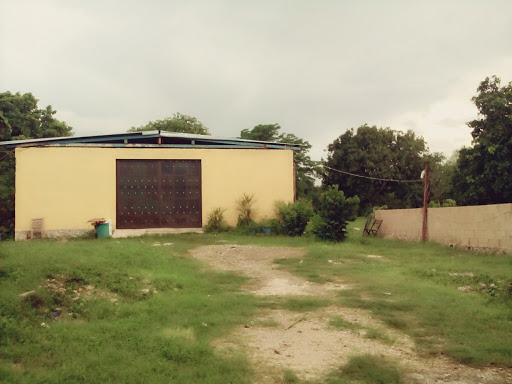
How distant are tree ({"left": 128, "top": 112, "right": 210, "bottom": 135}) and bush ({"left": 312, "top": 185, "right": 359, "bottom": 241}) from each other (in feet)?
86.8

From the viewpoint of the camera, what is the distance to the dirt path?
3936 millimetres

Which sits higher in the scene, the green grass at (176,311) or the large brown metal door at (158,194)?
the large brown metal door at (158,194)

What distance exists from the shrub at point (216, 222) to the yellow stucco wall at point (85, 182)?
0.24 metres

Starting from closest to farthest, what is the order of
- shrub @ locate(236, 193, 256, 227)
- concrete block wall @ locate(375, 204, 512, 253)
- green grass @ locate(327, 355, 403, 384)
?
green grass @ locate(327, 355, 403, 384) → concrete block wall @ locate(375, 204, 512, 253) → shrub @ locate(236, 193, 256, 227)

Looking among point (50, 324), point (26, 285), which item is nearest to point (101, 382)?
point (50, 324)

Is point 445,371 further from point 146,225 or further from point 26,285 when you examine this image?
point 146,225

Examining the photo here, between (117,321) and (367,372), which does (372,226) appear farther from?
(367,372)

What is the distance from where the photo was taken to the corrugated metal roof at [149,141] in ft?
53.5

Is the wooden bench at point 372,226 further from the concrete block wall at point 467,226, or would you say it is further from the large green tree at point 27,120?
the large green tree at point 27,120

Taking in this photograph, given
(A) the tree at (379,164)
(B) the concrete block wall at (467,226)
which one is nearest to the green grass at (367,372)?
(B) the concrete block wall at (467,226)

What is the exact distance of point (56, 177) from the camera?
16.2 metres

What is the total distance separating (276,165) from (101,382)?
47.9 feet

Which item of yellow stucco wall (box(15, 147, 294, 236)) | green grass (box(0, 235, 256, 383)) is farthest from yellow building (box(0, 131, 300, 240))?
green grass (box(0, 235, 256, 383))

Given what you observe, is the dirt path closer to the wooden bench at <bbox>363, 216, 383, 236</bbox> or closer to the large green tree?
the wooden bench at <bbox>363, 216, 383, 236</bbox>
